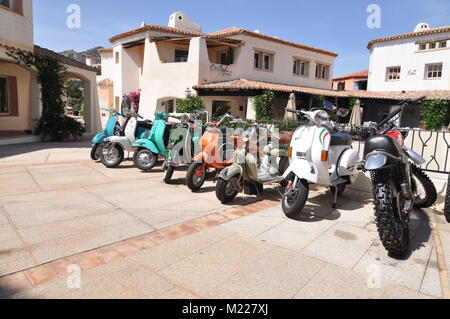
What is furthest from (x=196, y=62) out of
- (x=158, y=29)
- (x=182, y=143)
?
(x=182, y=143)

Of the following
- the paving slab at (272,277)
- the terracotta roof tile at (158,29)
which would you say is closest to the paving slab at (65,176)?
the paving slab at (272,277)

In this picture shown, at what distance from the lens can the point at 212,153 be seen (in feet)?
17.5

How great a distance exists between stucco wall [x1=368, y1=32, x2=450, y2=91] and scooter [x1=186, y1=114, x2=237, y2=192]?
22.8 meters

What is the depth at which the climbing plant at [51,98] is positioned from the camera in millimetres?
12250

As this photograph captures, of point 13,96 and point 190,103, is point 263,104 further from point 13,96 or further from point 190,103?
point 13,96

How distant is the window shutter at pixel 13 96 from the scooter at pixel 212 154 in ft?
39.8

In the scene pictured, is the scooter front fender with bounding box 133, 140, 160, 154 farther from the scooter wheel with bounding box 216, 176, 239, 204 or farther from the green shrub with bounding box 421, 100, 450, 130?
the green shrub with bounding box 421, 100, 450, 130

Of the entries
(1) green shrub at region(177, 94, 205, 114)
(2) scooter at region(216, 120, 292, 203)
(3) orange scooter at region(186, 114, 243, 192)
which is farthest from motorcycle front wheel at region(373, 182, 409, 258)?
(1) green shrub at region(177, 94, 205, 114)

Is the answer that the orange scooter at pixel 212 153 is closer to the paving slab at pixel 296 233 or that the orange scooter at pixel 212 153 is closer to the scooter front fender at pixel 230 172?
the scooter front fender at pixel 230 172

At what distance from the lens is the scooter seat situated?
4.71 m

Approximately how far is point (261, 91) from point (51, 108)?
33.0ft

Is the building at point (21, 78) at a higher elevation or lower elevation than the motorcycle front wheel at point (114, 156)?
higher

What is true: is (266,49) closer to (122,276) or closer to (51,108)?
(51,108)
